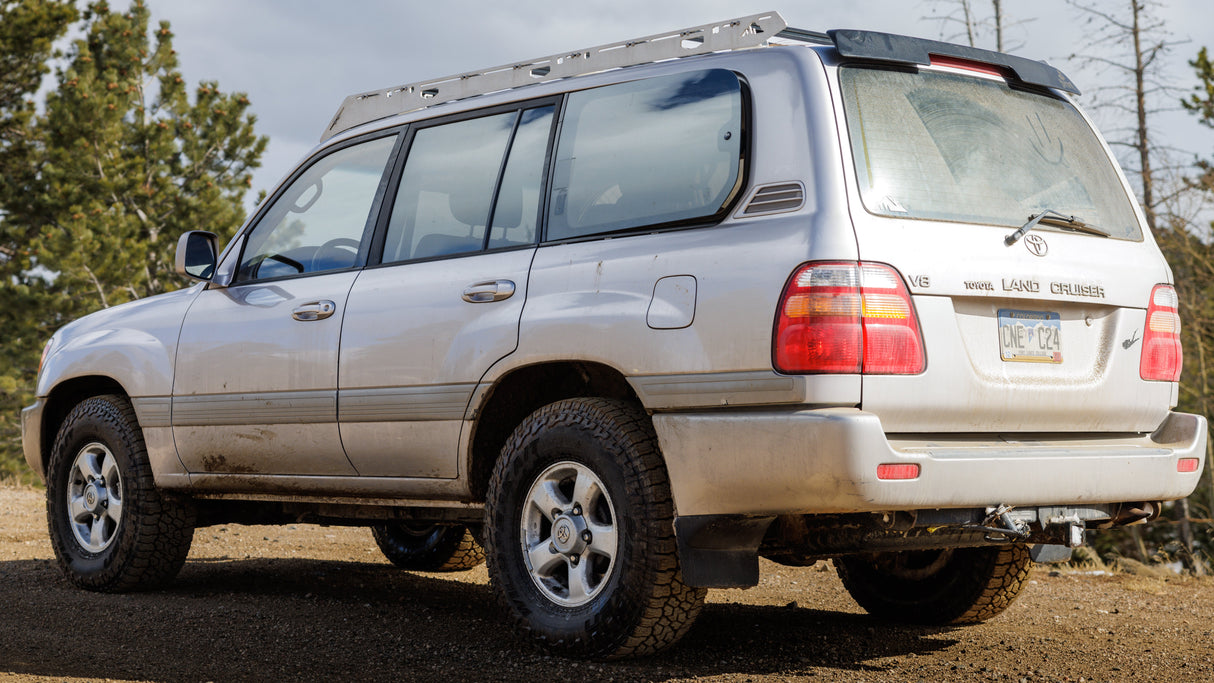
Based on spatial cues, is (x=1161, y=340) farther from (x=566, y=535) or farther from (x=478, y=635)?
(x=478, y=635)

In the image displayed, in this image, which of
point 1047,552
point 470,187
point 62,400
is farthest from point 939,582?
point 62,400

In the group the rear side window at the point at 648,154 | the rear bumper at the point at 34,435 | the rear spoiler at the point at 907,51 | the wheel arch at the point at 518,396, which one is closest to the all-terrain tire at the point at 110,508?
the rear bumper at the point at 34,435

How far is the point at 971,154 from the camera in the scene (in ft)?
13.2

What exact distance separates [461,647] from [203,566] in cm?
291

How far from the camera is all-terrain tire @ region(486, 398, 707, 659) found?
3.88 m

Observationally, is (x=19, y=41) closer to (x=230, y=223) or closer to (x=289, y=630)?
(x=230, y=223)

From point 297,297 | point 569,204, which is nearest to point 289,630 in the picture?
point 297,297

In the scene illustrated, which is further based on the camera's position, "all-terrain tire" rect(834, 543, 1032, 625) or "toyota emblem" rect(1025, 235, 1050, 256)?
"all-terrain tire" rect(834, 543, 1032, 625)

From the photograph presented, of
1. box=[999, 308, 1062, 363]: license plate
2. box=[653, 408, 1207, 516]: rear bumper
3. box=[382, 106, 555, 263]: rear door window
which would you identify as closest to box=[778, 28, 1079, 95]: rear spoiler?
box=[999, 308, 1062, 363]: license plate

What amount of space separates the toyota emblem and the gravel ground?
4.55 ft

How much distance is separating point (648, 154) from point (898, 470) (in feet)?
4.45

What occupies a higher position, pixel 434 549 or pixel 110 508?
pixel 110 508

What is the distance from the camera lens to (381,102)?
5.45 m

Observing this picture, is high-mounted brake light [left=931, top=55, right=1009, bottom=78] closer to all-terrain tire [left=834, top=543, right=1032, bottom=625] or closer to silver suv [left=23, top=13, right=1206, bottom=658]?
silver suv [left=23, top=13, right=1206, bottom=658]
